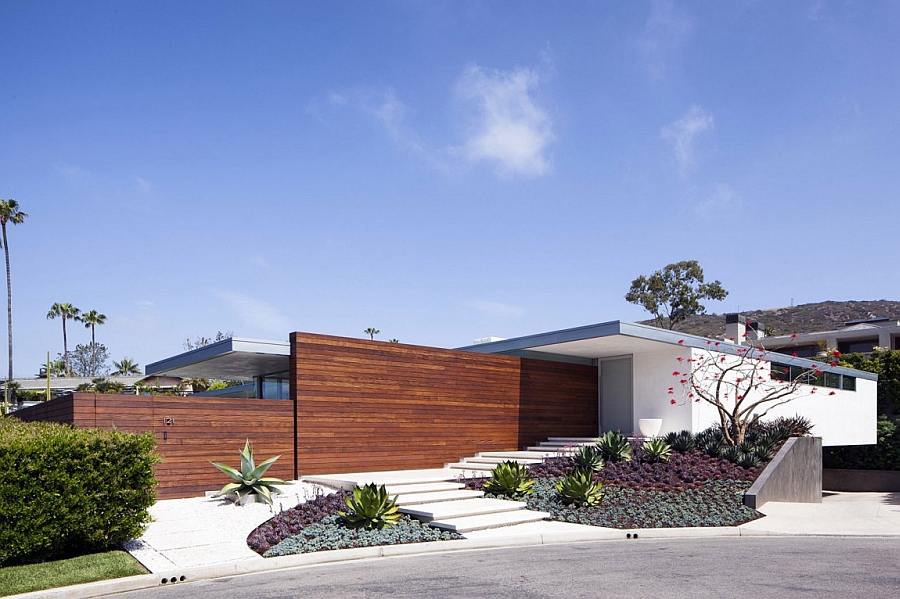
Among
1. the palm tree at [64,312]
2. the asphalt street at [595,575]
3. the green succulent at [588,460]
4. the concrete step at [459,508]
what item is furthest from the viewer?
the palm tree at [64,312]

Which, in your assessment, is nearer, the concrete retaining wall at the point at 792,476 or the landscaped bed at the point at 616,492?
the landscaped bed at the point at 616,492

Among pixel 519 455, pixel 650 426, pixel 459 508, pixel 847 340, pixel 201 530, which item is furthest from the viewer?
pixel 847 340

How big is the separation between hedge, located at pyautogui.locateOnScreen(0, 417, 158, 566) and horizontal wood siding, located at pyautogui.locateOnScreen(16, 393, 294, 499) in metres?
3.06

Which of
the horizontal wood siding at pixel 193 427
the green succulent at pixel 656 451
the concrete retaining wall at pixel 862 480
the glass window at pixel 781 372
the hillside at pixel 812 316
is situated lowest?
the concrete retaining wall at pixel 862 480

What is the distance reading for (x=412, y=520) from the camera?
11.0 metres

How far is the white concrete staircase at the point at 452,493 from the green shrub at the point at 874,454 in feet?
59.3

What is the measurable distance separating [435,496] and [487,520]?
180 cm

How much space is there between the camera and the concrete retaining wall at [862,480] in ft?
94.9

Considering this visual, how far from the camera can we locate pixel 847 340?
4691 cm

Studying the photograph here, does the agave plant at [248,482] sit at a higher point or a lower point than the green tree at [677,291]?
lower

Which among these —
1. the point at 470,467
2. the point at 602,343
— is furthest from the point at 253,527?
the point at 602,343

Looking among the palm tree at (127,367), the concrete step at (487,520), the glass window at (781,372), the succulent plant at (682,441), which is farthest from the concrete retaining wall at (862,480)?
the palm tree at (127,367)

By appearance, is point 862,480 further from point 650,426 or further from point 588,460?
point 588,460

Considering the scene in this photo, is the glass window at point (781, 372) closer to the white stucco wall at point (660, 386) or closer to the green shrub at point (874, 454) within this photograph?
the white stucco wall at point (660, 386)
